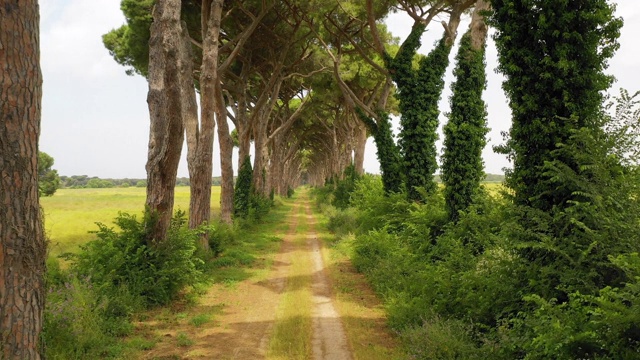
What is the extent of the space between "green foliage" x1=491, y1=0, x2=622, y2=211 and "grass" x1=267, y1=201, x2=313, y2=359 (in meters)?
3.99

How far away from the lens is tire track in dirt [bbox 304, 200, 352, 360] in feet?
21.1

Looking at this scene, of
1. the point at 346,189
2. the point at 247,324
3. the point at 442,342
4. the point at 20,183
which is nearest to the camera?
the point at 20,183

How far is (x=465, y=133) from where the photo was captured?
10.7 meters

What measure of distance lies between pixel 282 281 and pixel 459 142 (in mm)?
5683

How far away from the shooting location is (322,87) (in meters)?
Answer: 26.3

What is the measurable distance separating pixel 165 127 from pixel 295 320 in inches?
190

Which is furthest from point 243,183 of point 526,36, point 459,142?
point 526,36

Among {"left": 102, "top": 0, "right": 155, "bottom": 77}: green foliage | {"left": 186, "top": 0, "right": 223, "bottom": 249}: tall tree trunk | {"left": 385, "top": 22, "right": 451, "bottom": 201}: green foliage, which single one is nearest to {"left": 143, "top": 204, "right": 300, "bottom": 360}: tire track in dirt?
{"left": 186, "top": 0, "right": 223, "bottom": 249}: tall tree trunk

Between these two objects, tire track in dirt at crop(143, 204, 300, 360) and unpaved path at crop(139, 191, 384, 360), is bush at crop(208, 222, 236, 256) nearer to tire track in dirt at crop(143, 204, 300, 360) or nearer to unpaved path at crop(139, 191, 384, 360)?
unpaved path at crop(139, 191, 384, 360)

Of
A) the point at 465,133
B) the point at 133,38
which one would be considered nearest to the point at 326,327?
the point at 465,133

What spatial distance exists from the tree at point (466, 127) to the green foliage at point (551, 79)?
12.9 ft

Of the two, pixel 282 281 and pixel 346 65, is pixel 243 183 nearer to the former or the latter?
pixel 346 65

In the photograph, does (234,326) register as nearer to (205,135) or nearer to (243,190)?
(205,135)

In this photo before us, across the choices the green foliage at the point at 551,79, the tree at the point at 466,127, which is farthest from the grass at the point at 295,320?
the tree at the point at 466,127
